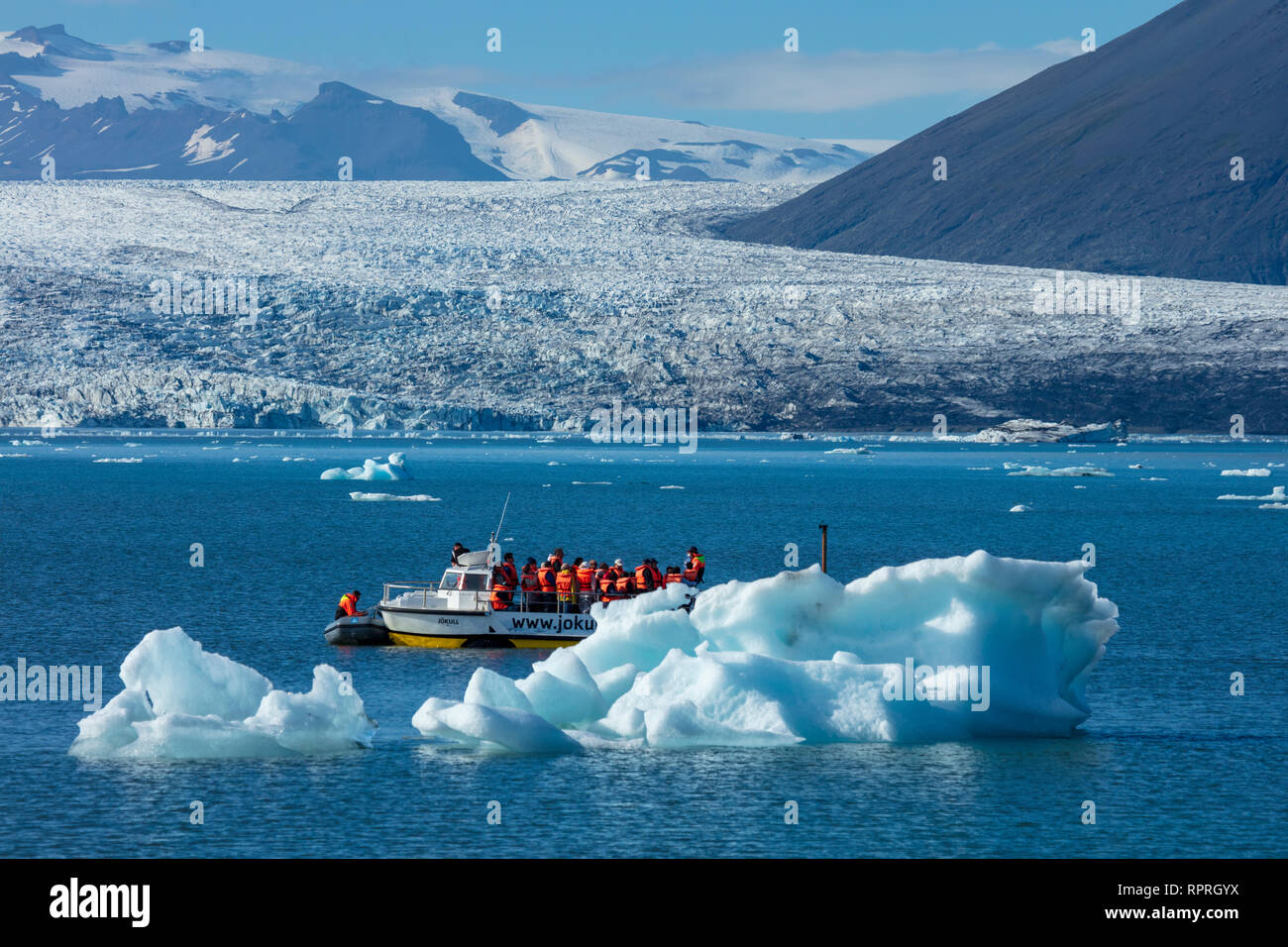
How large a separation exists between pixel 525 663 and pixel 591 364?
8670 centimetres

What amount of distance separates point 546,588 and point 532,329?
288ft

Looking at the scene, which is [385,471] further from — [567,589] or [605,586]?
[605,586]

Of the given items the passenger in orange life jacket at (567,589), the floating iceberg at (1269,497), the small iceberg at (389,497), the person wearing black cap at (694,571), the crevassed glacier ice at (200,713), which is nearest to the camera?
the crevassed glacier ice at (200,713)

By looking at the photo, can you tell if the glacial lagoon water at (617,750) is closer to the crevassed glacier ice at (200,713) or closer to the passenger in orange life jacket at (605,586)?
the crevassed glacier ice at (200,713)

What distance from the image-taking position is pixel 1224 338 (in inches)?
4751

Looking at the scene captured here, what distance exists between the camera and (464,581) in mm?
26188

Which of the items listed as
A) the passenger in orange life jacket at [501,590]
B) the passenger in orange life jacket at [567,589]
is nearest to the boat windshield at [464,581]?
the passenger in orange life jacket at [501,590]

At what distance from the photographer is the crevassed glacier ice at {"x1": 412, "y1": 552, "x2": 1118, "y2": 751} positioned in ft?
55.8

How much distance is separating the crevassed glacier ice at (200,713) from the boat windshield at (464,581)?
9.07 meters

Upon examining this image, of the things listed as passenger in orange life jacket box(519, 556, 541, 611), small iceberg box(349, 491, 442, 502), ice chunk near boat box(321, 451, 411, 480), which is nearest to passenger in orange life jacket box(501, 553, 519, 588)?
passenger in orange life jacket box(519, 556, 541, 611)

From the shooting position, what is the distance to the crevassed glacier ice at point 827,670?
670 inches

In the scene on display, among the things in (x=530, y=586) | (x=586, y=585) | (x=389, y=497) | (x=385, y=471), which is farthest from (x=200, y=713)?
(x=385, y=471)
